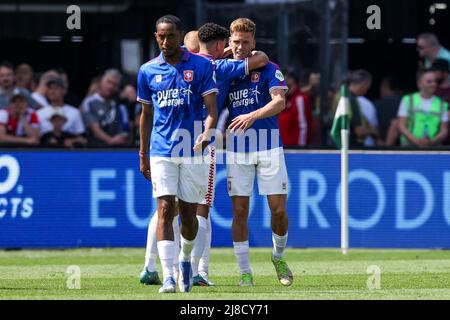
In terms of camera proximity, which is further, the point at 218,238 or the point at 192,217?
the point at 218,238

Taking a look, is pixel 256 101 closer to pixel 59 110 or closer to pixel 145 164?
pixel 145 164

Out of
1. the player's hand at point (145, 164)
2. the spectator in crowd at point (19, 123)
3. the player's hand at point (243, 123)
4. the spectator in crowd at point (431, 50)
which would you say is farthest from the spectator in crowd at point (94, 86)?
the player's hand at point (145, 164)

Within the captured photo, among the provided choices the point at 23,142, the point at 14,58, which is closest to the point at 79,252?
the point at 23,142

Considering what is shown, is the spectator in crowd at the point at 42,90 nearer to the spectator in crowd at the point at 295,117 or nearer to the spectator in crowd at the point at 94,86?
the spectator in crowd at the point at 94,86

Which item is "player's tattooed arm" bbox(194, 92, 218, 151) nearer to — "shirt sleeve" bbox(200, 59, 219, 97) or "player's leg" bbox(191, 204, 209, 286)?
"shirt sleeve" bbox(200, 59, 219, 97)

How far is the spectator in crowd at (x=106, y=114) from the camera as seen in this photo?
17.8 meters

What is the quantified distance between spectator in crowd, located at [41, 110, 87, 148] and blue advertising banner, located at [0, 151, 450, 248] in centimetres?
43

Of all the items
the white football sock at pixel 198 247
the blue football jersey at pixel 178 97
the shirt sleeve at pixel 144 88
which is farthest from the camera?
the white football sock at pixel 198 247

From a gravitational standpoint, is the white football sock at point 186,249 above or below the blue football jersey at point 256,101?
below

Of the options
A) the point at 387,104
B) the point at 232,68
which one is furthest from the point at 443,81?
the point at 232,68

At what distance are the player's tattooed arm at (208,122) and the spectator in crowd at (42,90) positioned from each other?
24.9 ft

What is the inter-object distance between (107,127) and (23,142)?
3.99ft

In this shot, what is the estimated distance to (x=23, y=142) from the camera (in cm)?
1745

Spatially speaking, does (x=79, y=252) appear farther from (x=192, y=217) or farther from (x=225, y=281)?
(x=192, y=217)
